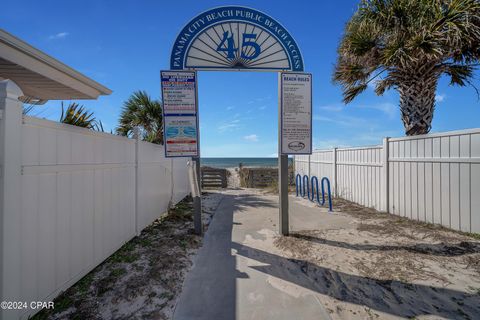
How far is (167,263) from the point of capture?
3.26 metres

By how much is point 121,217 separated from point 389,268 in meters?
3.92

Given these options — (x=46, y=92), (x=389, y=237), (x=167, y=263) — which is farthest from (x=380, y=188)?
(x=46, y=92)

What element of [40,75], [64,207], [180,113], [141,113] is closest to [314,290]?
[64,207]

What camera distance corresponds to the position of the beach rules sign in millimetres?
4277

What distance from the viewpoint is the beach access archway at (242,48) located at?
4355 mm

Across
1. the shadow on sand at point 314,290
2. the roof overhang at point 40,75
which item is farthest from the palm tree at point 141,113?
the shadow on sand at point 314,290

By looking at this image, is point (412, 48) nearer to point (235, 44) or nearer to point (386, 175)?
point (386, 175)

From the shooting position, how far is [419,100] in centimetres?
560

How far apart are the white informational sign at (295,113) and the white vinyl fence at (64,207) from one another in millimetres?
2778

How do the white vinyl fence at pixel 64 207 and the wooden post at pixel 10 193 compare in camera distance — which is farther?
the white vinyl fence at pixel 64 207

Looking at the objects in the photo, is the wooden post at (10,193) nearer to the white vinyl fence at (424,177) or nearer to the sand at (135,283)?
the sand at (135,283)

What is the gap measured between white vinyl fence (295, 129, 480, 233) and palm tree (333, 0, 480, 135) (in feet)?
2.90

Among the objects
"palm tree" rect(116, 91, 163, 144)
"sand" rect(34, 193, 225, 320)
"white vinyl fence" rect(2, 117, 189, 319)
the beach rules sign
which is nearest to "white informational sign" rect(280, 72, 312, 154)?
the beach rules sign

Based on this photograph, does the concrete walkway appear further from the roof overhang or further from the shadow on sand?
the roof overhang
